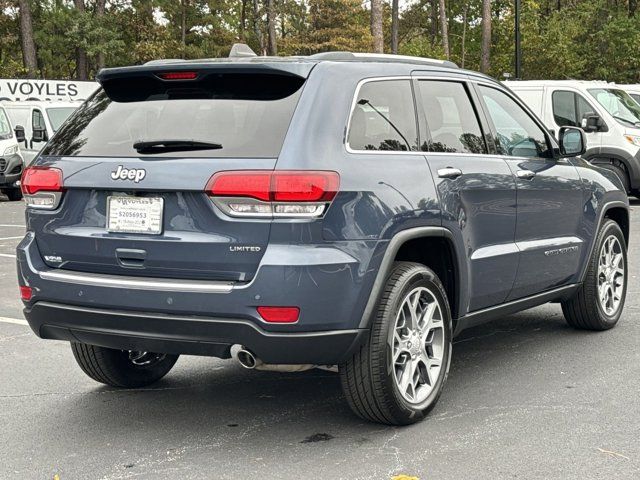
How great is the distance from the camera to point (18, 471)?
14.1 ft

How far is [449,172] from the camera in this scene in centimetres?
507

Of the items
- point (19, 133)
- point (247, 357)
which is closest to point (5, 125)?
point (19, 133)

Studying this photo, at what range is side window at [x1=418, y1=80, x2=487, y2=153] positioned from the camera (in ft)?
17.1

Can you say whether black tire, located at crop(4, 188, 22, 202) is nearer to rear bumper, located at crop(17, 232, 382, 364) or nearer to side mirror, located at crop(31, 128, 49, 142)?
side mirror, located at crop(31, 128, 49, 142)

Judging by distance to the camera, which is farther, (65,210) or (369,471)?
(65,210)

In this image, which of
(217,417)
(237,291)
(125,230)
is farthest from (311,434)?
(125,230)

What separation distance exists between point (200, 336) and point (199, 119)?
991mm

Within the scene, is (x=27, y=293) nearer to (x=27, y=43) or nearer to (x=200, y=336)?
(x=200, y=336)

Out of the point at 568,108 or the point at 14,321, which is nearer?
the point at 14,321

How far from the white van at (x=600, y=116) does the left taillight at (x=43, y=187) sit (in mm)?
13517

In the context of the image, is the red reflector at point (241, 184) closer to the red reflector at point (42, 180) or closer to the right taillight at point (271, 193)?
the right taillight at point (271, 193)

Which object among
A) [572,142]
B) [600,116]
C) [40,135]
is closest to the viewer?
[572,142]

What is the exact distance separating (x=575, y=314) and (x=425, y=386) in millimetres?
2329

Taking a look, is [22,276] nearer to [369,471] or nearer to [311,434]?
[311,434]
